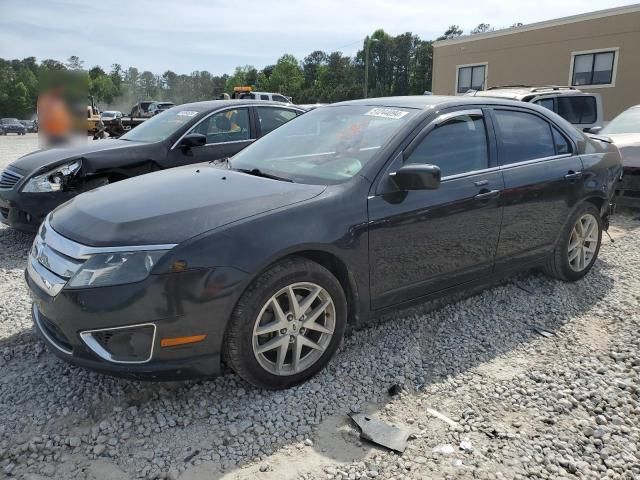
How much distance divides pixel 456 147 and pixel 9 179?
15.7 ft

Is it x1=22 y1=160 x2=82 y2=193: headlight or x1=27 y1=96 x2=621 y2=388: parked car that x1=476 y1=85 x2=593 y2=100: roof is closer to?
x1=27 y1=96 x2=621 y2=388: parked car

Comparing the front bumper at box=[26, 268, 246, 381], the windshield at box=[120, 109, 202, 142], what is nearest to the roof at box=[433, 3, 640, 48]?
the windshield at box=[120, 109, 202, 142]

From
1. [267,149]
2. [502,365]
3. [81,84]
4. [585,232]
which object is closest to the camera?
[502,365]

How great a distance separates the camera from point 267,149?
13.0 ft

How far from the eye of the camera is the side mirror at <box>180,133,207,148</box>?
6.19m

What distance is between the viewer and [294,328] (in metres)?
2.92

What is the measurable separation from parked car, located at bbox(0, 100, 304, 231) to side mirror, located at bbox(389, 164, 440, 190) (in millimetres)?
3690

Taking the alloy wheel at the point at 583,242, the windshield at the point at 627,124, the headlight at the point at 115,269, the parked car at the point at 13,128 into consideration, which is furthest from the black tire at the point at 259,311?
the parked car at the point at 13,128

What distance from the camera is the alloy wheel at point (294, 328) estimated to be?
284 cm

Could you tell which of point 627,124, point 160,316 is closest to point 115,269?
point 160,316

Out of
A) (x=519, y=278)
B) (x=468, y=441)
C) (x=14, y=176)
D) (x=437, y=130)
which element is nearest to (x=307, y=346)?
(x=468, y=441)

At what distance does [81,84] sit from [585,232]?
11.2 m

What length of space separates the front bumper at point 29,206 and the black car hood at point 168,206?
7.82ft

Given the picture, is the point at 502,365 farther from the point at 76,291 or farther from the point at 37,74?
the point at 37,74
